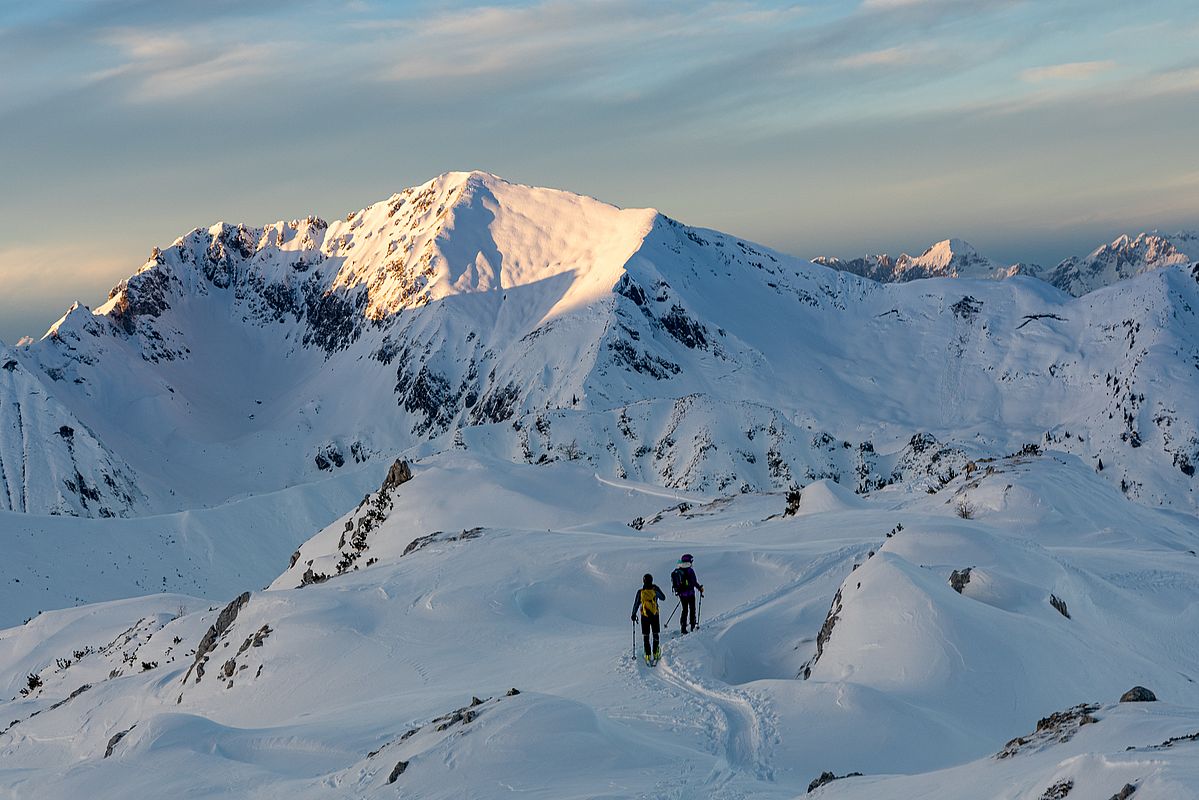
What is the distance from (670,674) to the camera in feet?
59.4

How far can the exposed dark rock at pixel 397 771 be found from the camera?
13053mm

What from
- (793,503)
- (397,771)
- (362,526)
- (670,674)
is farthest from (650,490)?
(397,771)

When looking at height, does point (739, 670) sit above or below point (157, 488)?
above

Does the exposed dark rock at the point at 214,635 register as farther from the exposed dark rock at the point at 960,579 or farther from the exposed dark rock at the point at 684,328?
the exposed dark rock at the point at 684,328

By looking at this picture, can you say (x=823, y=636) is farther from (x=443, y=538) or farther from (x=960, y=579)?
(x=443, y=538)

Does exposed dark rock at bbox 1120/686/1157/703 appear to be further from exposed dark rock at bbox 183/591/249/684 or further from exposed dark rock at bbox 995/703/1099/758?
exposed dark rock at bbox 183/591/249/684

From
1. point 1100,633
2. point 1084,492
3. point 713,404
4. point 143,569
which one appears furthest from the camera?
point 713,404

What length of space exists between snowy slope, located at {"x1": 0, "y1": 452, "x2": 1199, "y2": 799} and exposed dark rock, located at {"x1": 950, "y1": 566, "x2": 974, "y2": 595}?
0.64 feet

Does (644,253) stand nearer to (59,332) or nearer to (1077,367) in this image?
(1077,367)

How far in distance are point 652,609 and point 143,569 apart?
56489mm

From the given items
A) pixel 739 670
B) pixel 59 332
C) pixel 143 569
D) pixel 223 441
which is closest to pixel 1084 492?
pixel 739 670

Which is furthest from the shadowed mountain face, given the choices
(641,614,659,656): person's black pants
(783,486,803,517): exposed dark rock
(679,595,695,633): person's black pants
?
(641,614,659,656): person's black pants

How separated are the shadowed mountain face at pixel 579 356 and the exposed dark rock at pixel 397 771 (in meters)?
91.1

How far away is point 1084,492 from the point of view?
4116 cm
